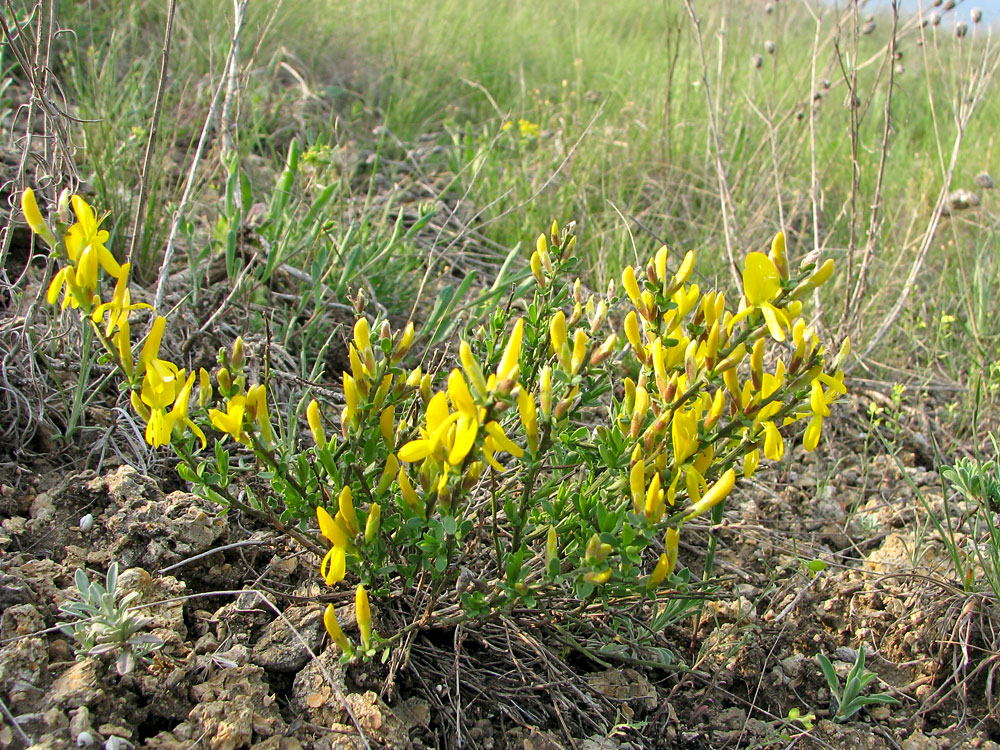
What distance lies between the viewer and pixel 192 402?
2.08m

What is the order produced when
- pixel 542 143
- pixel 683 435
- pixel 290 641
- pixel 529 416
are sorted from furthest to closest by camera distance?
pixel 542 143 → pixel 290 641 → pixel 683 435 → pixel 529 416

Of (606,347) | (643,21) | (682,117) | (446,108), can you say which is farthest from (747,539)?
(643,21)

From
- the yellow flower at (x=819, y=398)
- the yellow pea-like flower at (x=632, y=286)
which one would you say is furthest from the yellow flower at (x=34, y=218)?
the yellow flower at (x=819, y=398)

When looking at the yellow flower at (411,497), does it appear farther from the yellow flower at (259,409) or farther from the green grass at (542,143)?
the green grass at (542,143)

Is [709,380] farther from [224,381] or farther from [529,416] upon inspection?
[224,381]

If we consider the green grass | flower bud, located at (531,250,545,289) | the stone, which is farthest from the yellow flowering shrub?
the green grass

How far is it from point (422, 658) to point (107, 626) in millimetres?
596

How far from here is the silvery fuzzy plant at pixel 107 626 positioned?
136cm

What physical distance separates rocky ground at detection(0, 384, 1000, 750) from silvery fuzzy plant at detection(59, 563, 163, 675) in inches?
1.3

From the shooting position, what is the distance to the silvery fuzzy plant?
1.36 metres

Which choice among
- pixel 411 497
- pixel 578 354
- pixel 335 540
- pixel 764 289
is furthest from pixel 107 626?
pixel 764 289

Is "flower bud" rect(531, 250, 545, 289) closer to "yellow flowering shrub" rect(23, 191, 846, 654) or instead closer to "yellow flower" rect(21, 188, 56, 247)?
"yellow flowering shrub" rect(23, 191, 846, 654)

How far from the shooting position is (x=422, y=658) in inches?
64.7

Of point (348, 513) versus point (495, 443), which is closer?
point (495, 443)
